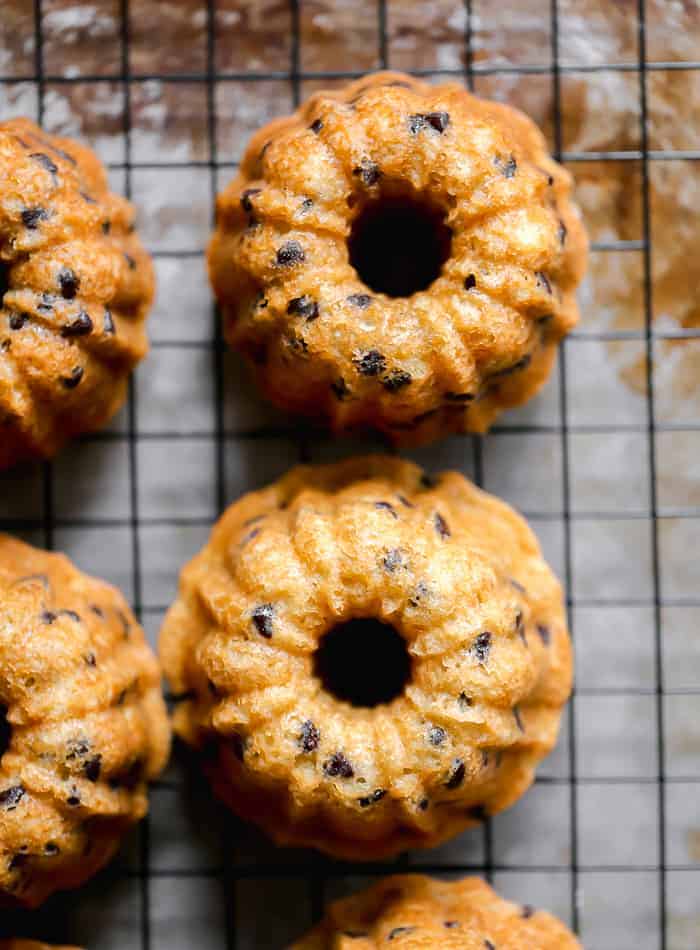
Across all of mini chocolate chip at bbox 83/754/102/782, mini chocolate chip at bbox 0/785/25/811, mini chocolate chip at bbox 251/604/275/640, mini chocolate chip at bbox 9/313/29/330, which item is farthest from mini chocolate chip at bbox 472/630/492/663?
mini chocolate chip at bbox 9/313/29/330

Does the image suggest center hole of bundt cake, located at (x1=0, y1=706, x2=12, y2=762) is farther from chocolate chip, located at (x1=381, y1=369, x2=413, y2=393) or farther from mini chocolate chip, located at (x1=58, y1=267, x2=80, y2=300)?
chocolate chip, located at (x1=381, y1=369, x2=413, y2=393)

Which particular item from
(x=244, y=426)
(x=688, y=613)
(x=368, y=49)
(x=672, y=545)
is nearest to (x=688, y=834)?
(x=688, y=613)

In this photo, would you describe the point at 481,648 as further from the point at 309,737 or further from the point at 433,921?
the point at 433,921

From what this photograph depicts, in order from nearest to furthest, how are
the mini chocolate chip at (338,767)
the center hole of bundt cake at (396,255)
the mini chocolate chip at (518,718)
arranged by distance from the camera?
the mini chocolate chip at (338,767) < the mini chocolate chip at (518,718) < the center hole of bundt cake at (396,255)

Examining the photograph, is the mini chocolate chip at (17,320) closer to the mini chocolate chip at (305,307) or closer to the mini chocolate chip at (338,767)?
the mini chocolate chip at (305,307)

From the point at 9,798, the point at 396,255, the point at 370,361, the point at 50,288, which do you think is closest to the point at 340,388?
the point at 370,361

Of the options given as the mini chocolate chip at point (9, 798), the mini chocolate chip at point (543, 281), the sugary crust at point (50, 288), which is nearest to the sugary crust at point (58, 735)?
the mini chocolate chip at point (9, 798)
